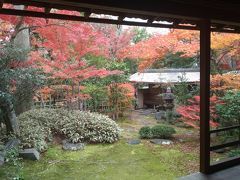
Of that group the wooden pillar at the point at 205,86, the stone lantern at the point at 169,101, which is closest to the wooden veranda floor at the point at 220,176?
the wooden pillar at the point at 205,86

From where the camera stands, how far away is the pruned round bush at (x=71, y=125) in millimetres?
8047

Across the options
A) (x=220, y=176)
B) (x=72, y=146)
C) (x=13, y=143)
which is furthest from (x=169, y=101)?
(x=220, y=176)

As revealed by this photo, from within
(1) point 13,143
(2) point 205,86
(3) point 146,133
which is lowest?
(3) point 146,133

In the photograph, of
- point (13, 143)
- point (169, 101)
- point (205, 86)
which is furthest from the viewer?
point (169, 101)

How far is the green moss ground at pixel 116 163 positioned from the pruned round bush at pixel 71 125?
1.23 feet

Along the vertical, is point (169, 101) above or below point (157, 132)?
above

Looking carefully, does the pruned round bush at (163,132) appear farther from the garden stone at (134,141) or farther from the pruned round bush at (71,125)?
the pruned round bush at (71,125)

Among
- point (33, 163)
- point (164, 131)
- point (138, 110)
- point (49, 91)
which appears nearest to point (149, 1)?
point (33, 163)

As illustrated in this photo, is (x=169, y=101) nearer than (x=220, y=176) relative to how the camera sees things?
No

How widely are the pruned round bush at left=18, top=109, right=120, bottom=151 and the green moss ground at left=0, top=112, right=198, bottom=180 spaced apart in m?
0.37

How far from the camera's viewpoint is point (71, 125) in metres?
8.52

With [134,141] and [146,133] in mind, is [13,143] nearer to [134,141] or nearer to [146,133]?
[134,141]

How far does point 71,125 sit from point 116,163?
2.43 metres

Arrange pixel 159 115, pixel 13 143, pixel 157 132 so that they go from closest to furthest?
pixel 13 143
pixel 157 132
pixel 159 115
